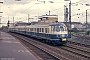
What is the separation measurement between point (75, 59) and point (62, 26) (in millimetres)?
13243

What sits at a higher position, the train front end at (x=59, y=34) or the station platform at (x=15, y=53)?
the train front end at (x=59, y=34)

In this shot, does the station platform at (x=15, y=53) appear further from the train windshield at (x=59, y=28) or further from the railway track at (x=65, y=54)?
the train windshield at (x=59, y=28)

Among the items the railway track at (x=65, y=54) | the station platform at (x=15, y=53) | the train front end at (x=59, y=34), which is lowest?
the railway track at (x=65, y=54)

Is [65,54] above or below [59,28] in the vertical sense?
below

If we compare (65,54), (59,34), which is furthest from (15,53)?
(59,34)

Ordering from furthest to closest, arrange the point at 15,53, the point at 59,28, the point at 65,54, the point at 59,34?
the point at 59,28 → the point at 59,34 → the point at 65,54 → the point at 15,53


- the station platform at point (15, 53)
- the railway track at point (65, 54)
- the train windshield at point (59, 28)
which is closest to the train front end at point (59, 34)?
the train windshield at point (59, 28)

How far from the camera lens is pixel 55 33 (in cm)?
3391

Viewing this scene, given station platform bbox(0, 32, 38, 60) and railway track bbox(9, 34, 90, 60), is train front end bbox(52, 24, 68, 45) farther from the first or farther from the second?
station platform bbox(0, 32, 38, 60)

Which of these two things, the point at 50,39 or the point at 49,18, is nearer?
the point at 50,39

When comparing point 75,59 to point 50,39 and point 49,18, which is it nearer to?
point 50,39

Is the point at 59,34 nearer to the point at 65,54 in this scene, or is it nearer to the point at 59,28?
the point at 59,28

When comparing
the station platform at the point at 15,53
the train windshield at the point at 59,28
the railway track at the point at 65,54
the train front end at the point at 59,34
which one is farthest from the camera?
the train windshield at the point at 59,28

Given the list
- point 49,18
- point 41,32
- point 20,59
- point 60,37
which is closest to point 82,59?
point 20,59
